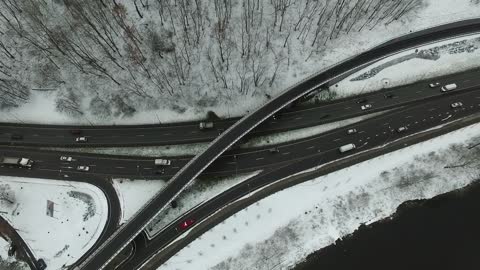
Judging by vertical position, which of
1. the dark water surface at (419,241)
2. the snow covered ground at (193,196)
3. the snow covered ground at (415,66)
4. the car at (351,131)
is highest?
the snow covered ground at (415,66)

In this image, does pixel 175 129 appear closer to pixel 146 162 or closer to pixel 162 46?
pixel 146 162

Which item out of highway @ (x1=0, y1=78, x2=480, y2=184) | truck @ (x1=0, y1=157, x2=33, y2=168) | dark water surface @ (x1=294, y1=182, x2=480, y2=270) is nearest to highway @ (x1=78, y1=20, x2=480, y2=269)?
highway @ (x1=0, y1=78, x2=480, y2=184)

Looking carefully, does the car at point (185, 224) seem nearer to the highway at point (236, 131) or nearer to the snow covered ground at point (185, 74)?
the highway at point (236, 131)

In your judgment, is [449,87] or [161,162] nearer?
[161,162]

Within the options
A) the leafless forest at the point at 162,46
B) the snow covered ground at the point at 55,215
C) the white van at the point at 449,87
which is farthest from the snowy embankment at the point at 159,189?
the white van at the point at 449,87

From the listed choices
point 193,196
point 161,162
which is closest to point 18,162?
point 161,162

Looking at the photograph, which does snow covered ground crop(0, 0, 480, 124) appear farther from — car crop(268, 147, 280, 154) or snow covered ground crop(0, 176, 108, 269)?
snow covered ground crop(0, 176, 108, 269)
